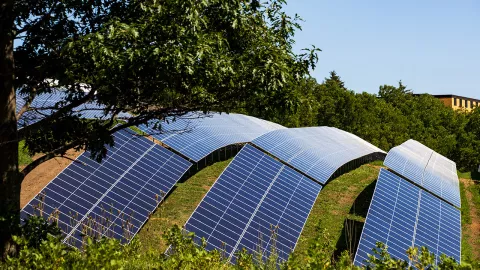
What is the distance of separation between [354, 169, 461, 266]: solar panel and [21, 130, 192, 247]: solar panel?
6585 millimetres

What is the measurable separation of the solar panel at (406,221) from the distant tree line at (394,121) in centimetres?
3158

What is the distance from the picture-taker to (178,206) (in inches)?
911

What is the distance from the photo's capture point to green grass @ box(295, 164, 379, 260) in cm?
2273

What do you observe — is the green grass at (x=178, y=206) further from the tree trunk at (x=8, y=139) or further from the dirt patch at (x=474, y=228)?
the dirt patch at (x=474, y=228)

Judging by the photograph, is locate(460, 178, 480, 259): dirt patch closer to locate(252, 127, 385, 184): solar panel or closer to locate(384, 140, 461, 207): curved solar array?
Result: locate(384, 140, 461, 207): curved solar array

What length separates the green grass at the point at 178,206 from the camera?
19.9m

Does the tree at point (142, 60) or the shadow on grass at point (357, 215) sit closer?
the tree at point (142, 60)

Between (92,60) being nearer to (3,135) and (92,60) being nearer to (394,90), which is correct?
(3,135)

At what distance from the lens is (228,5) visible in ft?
33.0

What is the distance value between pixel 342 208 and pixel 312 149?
422 cm

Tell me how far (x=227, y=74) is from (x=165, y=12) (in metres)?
1.36

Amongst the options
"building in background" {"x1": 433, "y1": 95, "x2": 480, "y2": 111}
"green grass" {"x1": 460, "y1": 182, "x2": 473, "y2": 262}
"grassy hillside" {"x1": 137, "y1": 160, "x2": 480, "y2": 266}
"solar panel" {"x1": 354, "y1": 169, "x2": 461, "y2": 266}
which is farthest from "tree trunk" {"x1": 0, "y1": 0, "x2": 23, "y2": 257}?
"building in background" {"x1": 433, "y1": 95, "x2": 480, "y2": 111}

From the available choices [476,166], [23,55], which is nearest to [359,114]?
[476,166]

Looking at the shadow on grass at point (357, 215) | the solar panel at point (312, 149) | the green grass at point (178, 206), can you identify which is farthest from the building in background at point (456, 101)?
the green grass at point (178, 206)
